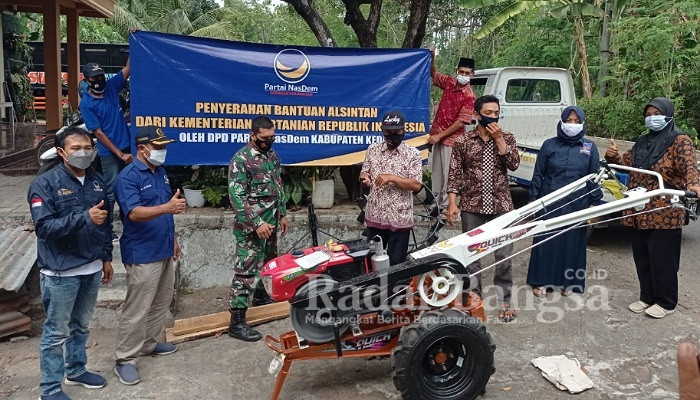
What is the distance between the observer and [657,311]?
520 centimetres

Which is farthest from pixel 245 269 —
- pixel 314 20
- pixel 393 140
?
pixel 314 20

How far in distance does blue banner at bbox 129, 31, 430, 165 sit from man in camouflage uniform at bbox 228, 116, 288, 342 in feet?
4.60

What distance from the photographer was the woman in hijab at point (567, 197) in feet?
17.2

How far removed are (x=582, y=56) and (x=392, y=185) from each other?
42.5 ft

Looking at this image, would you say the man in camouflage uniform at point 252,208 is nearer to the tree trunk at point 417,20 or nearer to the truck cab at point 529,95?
the tree trunk at point 417,20

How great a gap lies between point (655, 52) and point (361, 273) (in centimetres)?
1214

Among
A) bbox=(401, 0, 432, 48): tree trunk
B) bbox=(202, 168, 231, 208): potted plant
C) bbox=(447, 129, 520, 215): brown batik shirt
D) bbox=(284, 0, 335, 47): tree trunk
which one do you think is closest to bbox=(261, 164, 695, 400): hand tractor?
bbox=(447, 129, 520, 215): brown batik shirt

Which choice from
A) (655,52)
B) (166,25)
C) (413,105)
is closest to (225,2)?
(166,25)

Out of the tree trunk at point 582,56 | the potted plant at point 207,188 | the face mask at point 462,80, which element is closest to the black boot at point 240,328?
the potted plant at point 207,188

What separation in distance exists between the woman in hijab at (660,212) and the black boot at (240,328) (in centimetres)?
350

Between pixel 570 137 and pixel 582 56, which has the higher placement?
pixel 582 56

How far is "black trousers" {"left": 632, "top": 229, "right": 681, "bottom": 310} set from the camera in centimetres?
509

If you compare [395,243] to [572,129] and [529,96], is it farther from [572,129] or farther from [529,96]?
[529,96]

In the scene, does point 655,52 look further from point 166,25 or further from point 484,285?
point 166,25
